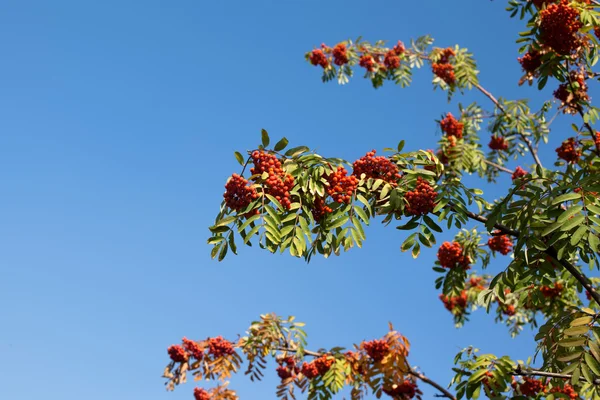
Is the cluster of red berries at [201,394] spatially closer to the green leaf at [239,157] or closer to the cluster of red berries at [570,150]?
the green leaf at [239,157]

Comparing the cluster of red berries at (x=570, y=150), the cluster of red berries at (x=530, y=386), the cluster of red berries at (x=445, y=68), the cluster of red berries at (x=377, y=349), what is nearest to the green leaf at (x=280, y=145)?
the cluster of red berries at (x=377, y=349)

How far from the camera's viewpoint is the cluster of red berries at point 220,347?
294 inches

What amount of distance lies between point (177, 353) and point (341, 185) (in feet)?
14.2

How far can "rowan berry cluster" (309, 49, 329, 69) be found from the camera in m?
10.8

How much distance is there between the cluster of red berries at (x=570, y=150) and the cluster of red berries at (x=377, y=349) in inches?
132

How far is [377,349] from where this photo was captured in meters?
7.04

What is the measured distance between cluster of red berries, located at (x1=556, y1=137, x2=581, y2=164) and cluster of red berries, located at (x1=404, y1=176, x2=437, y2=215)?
14.8 feet

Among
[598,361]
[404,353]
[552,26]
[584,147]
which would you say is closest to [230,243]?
[598,361]

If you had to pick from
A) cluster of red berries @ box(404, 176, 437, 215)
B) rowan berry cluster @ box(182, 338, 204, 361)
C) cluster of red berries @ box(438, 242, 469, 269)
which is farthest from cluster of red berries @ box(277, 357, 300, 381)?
cluster of red berries @ box(404, 176, 437, 215)

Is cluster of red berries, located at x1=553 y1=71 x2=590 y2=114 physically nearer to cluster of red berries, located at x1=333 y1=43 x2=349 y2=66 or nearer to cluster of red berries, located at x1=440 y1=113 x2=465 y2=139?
cluster of red berries, located at x1=440 y1=113 x2=465 y2=139

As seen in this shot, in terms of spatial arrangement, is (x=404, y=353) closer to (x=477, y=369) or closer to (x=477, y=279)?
(x=477, y=369)

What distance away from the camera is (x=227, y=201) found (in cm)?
386

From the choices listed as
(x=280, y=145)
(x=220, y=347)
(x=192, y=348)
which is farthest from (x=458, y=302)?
(x=280, y=145)

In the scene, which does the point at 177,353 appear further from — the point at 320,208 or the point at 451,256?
the point at 320,208
